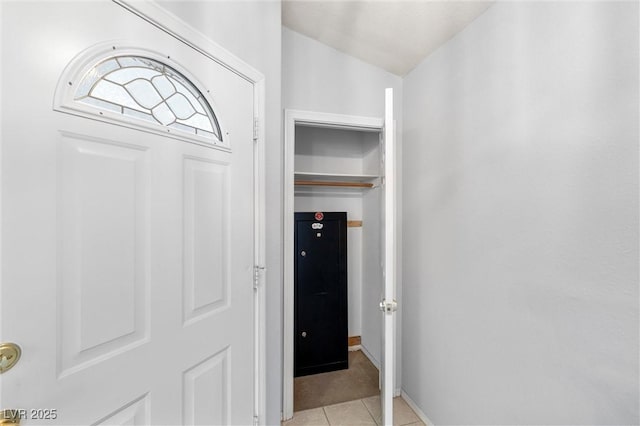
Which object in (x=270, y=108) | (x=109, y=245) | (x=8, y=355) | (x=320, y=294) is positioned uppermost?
(x=270, y=108)

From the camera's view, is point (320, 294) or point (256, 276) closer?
point (256, 276)

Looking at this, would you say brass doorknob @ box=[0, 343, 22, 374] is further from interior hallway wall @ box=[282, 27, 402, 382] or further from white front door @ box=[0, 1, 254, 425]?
interior hallway wall @ box=[282, 27, 402, 382]

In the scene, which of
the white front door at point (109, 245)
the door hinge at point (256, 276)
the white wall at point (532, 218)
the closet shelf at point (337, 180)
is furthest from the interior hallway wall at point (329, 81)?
the door hinge at point (256, 276)

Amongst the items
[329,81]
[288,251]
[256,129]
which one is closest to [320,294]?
[288,251]

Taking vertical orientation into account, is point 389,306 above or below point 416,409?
above

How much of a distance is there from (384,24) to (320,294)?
207 centimetres

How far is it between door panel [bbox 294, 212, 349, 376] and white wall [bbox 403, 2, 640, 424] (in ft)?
2.64

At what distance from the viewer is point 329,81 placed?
1949 millimetres

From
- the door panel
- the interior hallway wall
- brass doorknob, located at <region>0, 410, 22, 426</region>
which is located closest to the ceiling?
the interior hallway wall

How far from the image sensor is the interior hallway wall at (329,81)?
1854 mm

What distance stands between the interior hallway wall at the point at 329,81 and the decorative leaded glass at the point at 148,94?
86 cm

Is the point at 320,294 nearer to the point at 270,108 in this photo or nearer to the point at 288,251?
the point at 288,251

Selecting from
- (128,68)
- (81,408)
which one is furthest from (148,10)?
(81,408)

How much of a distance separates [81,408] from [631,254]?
68.5 inches
